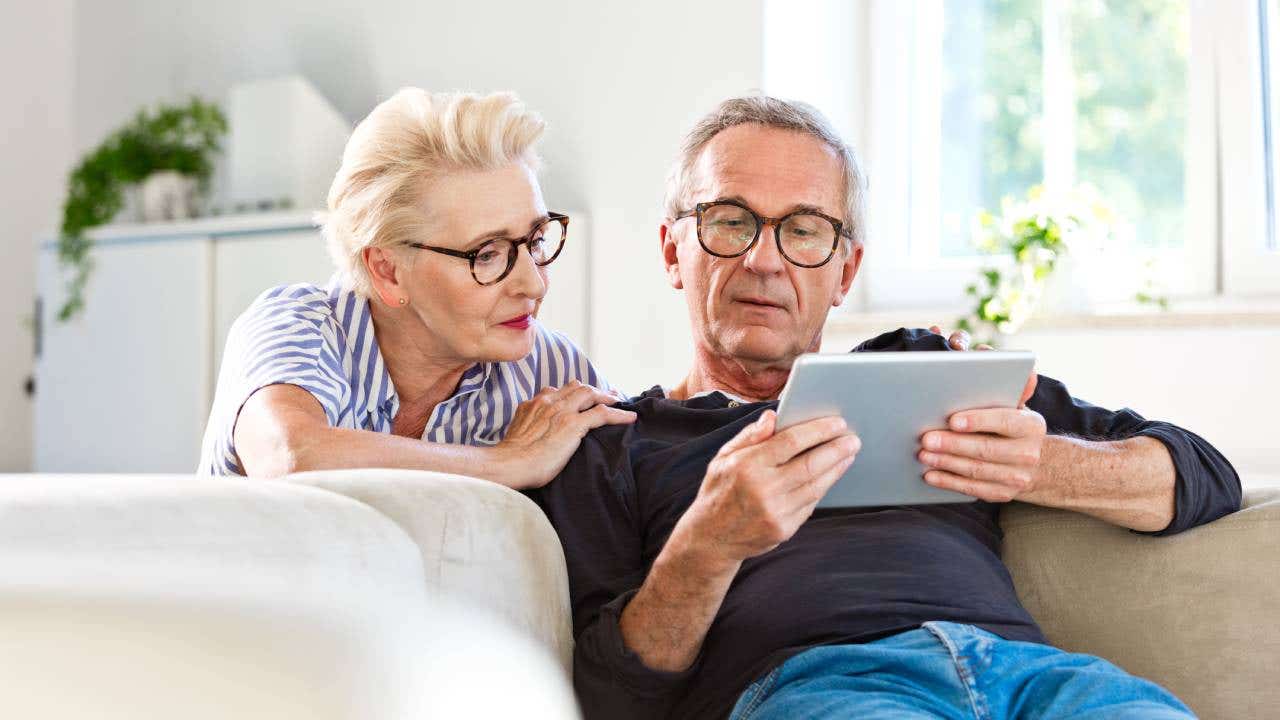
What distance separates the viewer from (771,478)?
3.62ft

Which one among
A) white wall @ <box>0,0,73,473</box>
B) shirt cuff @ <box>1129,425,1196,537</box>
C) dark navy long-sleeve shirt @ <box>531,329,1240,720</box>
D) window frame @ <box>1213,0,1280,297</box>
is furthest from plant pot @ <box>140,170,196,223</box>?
shirt cuff @ <box>1129,425,1196,537</box>

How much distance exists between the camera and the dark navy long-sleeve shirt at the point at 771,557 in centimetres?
127

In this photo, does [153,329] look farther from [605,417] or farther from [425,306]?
[605,417]

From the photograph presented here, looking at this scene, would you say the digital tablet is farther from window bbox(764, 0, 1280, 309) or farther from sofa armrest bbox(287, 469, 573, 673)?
window bbox(764, 0, 1280, 309)

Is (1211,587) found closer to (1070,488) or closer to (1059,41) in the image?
(1070,488)

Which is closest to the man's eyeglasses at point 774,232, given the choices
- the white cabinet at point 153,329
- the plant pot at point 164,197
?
the white cabinet at point 153,329

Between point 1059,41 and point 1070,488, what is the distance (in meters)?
2.02

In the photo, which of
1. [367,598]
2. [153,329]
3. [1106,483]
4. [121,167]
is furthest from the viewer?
[121,167]

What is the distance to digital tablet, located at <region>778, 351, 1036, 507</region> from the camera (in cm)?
108

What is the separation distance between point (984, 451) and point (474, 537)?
49 centimetres

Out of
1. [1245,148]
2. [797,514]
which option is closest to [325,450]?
[797,514]

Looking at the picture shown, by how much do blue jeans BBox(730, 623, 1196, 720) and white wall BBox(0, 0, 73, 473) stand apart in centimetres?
407

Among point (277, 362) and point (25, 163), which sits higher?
point (25, 163)

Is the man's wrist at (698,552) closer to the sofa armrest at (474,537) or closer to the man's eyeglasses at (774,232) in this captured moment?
the sofa armrest at (474,537)
